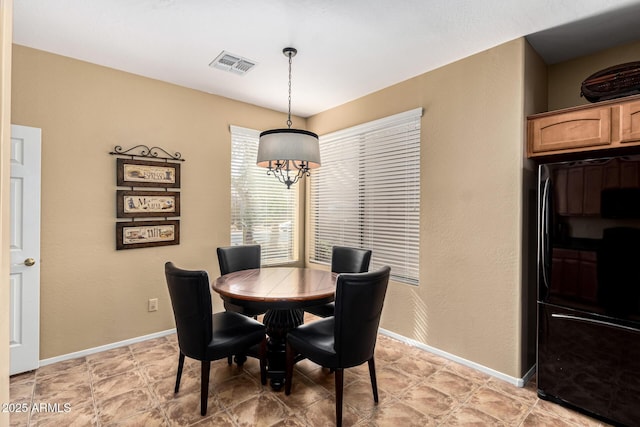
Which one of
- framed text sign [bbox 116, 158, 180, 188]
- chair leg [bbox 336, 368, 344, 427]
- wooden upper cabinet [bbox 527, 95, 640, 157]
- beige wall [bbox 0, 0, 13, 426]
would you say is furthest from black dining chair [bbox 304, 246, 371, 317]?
beige wall [bbox 0, 0, 13, 426]

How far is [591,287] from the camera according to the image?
2141 mm

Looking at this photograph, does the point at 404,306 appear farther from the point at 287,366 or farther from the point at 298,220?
the point at 298,220

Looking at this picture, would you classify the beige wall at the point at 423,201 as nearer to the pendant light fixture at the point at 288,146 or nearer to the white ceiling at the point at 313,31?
the white ceiling at the point at 313,31

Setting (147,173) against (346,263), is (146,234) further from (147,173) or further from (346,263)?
(346,263)

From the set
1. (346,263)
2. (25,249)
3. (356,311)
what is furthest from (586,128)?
(25,249)

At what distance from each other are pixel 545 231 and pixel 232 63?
9.78ft

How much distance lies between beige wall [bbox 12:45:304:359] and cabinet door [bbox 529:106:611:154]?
3265 millimetres

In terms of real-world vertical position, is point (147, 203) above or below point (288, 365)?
above

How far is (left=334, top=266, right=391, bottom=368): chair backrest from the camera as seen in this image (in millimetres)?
1954

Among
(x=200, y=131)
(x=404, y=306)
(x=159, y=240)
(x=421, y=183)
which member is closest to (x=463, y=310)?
(x=404, y=306)

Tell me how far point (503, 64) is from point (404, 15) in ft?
3.29

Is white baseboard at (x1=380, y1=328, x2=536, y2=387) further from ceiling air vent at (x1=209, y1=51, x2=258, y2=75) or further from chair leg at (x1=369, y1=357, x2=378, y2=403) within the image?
ceiling air vent at (x1=209, y1=51, x2=258, y2=75)

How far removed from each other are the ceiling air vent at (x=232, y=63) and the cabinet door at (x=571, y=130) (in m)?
2.49

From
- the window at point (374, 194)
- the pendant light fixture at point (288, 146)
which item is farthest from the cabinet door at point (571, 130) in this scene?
the pendant light fixture at point (288, 146)
